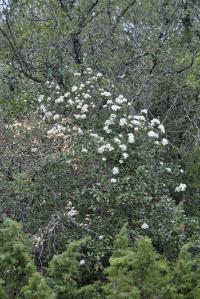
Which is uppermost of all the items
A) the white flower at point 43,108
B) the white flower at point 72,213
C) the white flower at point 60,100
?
the white flower at point 60,100

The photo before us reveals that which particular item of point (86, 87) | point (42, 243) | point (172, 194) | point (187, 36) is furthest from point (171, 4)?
point (42, 243)

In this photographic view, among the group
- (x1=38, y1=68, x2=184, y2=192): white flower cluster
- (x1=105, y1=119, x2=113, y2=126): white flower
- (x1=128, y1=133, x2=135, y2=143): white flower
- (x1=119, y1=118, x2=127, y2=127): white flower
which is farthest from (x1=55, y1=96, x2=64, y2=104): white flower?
(x1=128, y1=133, x2=135, y2=143): white flower

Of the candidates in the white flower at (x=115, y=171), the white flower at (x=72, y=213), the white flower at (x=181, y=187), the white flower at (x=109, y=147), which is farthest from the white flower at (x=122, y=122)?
the white flower at (x=72, y=213)

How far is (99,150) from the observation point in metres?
5.54

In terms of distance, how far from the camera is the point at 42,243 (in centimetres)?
483

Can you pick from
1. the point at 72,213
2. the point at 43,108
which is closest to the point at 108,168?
the point at 72,213

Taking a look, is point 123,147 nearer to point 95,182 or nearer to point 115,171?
point 115,171

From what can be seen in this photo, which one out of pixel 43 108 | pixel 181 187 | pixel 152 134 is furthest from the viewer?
pixel 43 108

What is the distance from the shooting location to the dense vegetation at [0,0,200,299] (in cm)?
403

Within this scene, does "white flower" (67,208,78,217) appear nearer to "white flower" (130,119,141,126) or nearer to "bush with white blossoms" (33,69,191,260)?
"bush with white blossoms" (33,69,191,260)

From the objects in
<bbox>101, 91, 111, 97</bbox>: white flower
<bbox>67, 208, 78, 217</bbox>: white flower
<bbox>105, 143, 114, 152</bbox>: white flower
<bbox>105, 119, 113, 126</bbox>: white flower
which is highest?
<bbox>101, 91, 111, 97</bbox>: white flower

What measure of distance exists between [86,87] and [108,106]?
0.58m

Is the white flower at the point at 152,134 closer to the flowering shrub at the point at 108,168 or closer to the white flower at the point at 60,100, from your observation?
the flowering shrub at the point at 108,168

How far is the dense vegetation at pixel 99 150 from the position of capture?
4027 millimetres
